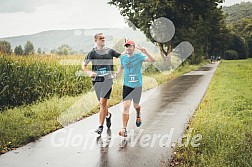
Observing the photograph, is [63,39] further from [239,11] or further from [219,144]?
[239,11]

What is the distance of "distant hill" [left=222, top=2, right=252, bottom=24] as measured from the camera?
7869 cm

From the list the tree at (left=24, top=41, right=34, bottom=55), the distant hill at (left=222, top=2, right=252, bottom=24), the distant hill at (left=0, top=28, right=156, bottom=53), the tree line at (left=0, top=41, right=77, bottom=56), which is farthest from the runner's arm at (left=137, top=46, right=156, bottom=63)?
the distant hill at (left=222, top=2, right=252, bottom=24)

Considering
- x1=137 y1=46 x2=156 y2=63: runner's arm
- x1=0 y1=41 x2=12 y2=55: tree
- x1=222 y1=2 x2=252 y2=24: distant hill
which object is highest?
x1=222 y1=2 x2=252 y2=24: distant hill

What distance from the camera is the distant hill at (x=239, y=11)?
258 feet

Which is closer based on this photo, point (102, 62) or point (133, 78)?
point (133, 78)

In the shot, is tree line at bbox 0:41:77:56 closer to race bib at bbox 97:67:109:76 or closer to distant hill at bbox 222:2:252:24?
race bib at bbox 97:67:109:76

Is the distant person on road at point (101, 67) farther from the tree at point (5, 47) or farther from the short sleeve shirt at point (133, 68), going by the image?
the tree at point (5, 47)

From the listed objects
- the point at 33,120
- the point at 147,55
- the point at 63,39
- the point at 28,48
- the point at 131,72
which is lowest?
the point at 33,120

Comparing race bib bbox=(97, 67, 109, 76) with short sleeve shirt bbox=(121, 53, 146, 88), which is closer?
short sleeve shirt bbox=(121, 53, 146, 88)

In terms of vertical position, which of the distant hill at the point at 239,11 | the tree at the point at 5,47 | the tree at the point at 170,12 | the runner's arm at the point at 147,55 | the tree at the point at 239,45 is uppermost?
the distant hill at the point at 239,11

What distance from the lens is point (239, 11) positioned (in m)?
86.1

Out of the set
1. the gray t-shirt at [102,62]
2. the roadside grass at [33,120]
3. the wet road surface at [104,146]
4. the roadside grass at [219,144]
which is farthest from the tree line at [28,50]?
the roadside grass at [219,144]

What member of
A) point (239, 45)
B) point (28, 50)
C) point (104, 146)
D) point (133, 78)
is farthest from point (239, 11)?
point (104, 146)

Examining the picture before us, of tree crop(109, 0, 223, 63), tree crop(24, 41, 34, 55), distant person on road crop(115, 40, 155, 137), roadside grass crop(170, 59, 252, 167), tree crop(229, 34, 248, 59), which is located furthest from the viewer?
tree crop(229, 34, 248, 59)
